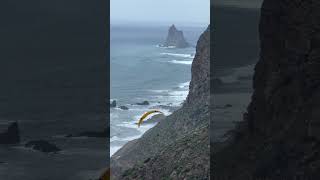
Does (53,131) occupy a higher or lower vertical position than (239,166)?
higher

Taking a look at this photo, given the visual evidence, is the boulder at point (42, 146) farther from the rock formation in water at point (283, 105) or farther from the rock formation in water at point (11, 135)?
the rock formation in water at point (283, 105)

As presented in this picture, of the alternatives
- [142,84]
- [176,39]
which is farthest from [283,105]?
[176,39]

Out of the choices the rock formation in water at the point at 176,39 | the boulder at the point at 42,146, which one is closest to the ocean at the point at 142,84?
the rock formation in water at the point at 176,39

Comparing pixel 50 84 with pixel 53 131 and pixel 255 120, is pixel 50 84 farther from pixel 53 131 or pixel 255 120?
pixel 255 120

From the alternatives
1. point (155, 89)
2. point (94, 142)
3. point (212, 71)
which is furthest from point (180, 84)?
point (94, 142)

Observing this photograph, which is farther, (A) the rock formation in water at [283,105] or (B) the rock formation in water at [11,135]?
(A) the rock formation in water at [283,105]

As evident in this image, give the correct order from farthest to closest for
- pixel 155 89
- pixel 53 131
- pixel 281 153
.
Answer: pixel 155 89 < pixel 281 153 < pixel 53 131
